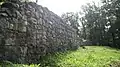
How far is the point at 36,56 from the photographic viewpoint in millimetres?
8547

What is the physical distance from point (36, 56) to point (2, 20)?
2490 millimetres

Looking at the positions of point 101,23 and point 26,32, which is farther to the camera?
point 101,23

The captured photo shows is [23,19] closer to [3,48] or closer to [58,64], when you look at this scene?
[3,48]

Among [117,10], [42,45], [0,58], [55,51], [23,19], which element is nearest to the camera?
[0,58]

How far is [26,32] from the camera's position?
7.91 meters

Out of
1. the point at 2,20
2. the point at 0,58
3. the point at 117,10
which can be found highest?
the point at 117,10

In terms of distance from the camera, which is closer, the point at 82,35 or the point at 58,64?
the point at 58,64

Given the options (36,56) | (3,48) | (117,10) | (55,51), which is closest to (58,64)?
(36,56)

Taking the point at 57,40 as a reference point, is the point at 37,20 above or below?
above

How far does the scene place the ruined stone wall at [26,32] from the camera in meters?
6.85

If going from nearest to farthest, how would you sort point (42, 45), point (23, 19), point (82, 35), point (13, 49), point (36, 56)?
1. point (13, 49)
2. point (23, 19)
3. point (36, 56)
4. point (42, 45)
5. point (82, 35)

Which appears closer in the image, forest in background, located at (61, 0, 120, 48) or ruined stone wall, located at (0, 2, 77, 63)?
ruined stone wall, located at (0, 2, 77, 63)

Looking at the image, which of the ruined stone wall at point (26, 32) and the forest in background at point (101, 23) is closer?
the ruined stone wall at point (26, 32)

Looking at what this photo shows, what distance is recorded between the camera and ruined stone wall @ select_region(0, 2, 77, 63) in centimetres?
685
